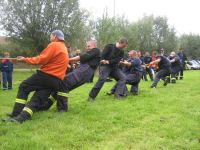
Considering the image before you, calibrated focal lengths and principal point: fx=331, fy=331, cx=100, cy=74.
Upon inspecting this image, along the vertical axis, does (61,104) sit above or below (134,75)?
below

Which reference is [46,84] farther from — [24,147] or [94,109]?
[24,147]

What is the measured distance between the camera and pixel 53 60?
24.8 feet

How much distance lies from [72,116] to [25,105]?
3.68 ft

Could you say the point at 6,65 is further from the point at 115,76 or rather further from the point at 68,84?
the point at 68,84

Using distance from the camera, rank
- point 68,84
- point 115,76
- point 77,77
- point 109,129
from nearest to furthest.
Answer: point 109,129 → point 68,84 → point 77,77 → point 115,76

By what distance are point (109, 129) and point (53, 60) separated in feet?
6.99

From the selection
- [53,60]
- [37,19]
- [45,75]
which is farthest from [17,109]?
[37,19]

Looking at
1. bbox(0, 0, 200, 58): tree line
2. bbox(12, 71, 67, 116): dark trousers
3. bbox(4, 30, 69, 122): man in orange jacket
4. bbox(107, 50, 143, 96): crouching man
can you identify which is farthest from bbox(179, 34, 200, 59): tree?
bbox(12, 71, 67, 116): dark trousers

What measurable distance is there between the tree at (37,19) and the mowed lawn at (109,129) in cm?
2776

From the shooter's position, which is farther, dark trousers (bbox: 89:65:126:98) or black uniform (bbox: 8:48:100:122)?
dark trousers (bbox: 89:65:126:98)

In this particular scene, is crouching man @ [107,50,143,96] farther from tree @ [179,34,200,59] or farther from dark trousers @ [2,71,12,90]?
tree @ [179,34,200,59]

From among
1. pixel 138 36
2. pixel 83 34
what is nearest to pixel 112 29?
pixel 83 34

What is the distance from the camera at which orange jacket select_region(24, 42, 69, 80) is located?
24.0 ft

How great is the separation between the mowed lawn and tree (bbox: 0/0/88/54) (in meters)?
27.8
